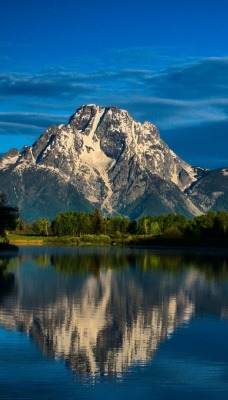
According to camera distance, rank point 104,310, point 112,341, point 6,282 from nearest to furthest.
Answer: point 112,341 < point 104,310 < point 6,282

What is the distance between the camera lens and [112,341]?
37688 millimetres

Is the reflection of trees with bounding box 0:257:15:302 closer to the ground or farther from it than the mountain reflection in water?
farther from it

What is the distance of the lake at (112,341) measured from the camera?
27672 millimetres

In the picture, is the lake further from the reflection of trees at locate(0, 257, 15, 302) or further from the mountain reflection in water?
the reflection of trees at locate(0, 257, 15, 302)

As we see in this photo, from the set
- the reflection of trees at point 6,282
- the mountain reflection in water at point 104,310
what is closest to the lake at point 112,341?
the mountain reflection in water at point 104,310

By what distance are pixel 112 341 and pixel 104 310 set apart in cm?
1299

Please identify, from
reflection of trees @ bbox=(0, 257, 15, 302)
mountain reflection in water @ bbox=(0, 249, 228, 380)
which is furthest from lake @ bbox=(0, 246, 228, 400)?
reflection of trees @ bbox=(0, 257, 15, 302)

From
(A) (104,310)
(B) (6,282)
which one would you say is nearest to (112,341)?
(A) (104,310)

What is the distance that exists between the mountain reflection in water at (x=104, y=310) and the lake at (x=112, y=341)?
6cm

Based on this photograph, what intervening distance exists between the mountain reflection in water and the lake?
6 centimetres

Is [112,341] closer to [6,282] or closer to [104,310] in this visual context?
[104,310]

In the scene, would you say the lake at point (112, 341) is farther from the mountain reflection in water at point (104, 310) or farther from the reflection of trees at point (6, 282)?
the reflection of trees at point (6, 282)

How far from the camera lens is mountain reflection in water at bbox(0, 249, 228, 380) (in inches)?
1356

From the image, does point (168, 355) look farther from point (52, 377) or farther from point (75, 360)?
point (52, 377)
